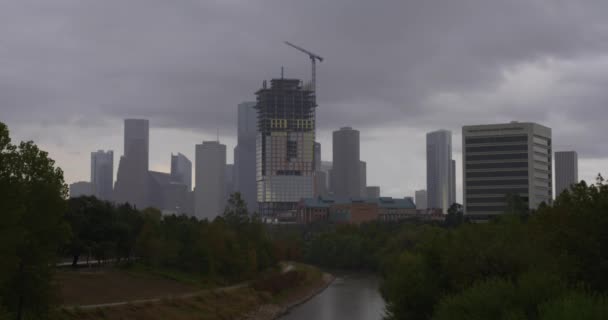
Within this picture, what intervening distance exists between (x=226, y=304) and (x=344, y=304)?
65.9 ft

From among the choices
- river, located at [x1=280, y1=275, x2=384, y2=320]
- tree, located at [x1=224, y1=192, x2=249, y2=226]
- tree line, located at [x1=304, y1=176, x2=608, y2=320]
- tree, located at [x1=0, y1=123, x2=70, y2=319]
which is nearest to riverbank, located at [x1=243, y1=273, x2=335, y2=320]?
river, located at [x1=280, y1=275, x2=384, y2=320]

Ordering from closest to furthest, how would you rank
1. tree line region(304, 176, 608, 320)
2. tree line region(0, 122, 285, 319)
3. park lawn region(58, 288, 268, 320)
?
tree line region(304, 176, 608, 320), tree line region(0, 122, 285, 319), park lawn region(58, 288, 268, 320)

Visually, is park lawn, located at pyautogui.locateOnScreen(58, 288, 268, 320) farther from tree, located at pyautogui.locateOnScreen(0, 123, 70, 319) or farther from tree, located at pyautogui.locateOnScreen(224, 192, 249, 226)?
tree, located at pyautogui.locateOnScreen(224, 192, 249, 226)

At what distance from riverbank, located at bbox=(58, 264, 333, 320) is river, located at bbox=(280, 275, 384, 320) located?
2.31 meters

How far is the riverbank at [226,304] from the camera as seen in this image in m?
80.2

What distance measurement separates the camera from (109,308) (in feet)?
265

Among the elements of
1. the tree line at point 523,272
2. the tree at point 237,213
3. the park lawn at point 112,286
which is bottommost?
the park lawn at point 112,286

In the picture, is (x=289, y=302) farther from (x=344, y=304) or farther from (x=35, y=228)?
(x=35, y=228)

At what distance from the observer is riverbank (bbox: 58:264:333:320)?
80219 millimetres

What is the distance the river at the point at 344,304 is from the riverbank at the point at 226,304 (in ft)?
7.57

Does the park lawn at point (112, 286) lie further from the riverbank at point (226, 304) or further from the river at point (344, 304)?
the river at point (344, 304)

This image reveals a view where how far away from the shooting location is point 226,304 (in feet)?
351

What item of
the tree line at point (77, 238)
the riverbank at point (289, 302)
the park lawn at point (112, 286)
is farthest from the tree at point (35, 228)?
the riverbank at point (289, 302)

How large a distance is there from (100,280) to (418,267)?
47.2 meters
